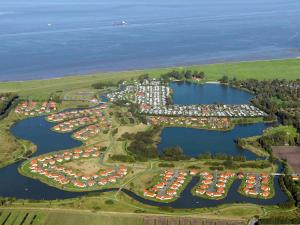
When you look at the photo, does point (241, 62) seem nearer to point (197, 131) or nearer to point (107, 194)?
point (197, 131)

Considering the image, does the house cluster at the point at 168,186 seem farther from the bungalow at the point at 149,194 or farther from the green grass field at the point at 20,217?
the green grass field at the point at 20,217

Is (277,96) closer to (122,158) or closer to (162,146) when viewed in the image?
(162,146)

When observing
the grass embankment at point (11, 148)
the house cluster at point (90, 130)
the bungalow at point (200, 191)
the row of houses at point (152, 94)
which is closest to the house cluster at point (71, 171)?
the grass embankment at point (11, 148)

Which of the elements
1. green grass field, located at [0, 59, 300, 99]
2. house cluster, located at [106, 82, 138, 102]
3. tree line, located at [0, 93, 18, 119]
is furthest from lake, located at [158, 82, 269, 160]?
tree line, located at [0, 93, 18, 119]

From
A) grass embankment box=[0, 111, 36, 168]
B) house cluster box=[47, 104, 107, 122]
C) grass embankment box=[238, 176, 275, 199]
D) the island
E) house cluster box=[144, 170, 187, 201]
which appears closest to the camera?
the island

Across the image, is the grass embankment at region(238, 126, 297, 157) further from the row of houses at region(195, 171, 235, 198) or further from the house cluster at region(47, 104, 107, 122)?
the house cluster at region(47, 104, 107, 122)

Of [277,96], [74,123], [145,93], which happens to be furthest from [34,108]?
[277,96]
